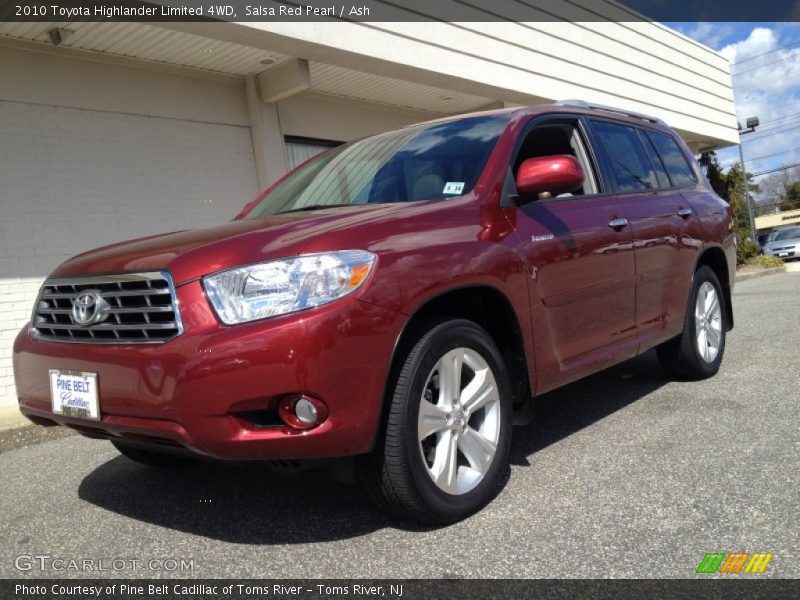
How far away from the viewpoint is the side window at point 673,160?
16.9 feet

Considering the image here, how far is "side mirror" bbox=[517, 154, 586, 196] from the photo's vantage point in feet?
11.1

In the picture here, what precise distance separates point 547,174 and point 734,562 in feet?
5.82

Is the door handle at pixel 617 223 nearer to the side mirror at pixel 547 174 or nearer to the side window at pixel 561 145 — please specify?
the side window at pixel 561 145

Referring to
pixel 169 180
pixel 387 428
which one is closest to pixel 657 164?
pixel 387 428

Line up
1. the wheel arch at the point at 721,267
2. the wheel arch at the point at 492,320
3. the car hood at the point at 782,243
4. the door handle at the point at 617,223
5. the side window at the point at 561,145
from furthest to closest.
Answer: the car hood at the point at 782,243
the wheel arch at the point at 721,267
the door handle at the point at 617,223
the side window at the point at 561,145
the wheel arch at the point at 492,320

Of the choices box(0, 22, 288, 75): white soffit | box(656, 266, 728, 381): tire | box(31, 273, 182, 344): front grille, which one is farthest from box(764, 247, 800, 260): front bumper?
box(31, 273, 182, 344): front grille

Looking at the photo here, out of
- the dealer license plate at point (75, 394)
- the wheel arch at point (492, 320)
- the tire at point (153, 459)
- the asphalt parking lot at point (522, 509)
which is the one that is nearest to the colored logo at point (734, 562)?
the asphalt parking lot at point (522, 509)

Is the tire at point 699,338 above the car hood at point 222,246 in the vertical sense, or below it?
below

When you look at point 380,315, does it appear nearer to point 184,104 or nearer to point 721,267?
point 721,267

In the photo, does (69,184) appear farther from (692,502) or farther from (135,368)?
(692,502)

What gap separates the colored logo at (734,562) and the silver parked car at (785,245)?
26944mm

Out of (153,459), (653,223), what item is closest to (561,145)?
(653,223)

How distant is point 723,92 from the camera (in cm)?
1900

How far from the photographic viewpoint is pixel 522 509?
307 cm
